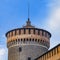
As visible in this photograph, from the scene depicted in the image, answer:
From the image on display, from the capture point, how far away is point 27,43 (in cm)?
3331

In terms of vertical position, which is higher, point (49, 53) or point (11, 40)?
point (11, 40)

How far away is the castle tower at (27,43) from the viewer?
33094mm

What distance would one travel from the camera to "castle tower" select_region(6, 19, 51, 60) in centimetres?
3309

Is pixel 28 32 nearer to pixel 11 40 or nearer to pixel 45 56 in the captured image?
pixel 11 40

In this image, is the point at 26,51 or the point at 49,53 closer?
the point at 49,53

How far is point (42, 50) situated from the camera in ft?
111

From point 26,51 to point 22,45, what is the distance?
2.91ft

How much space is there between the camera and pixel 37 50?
33469 millimetres

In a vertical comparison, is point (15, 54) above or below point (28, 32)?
below

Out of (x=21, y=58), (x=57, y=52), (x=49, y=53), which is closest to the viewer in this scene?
(x=57, y=52)

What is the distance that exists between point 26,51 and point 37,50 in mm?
1386

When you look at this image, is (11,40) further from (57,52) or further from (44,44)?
(57,52)

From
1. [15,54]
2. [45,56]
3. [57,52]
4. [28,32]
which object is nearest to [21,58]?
[15,54]

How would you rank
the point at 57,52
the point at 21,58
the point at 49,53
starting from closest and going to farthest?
→ 1. the point at 57,52
2. the point at 49,53
3. the point at 21,58
